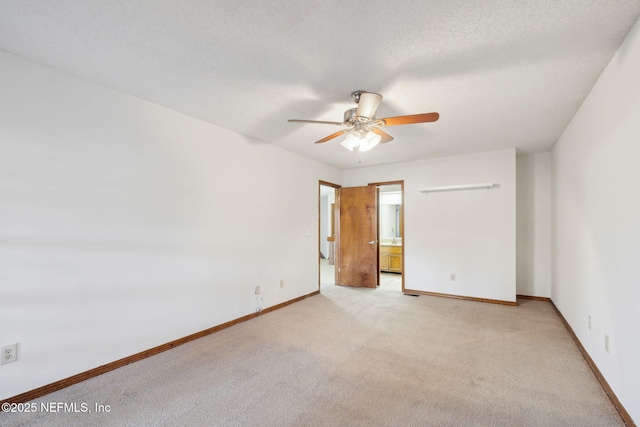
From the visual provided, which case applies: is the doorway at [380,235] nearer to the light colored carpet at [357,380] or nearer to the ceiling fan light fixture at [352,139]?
the light colored carpet at [357,380]

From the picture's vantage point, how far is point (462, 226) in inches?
186

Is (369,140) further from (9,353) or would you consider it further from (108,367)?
(9,353)

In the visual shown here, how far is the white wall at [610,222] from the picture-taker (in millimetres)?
1705

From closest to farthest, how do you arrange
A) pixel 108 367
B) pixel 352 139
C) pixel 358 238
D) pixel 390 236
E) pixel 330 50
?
pixel 330 50 < pixel 108 367 < pixel 352 139 < pixel 358 238 < pixel 390 236

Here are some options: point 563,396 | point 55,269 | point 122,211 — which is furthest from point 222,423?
point 563,396

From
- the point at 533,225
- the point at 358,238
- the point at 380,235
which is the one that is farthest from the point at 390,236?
the point at 533,225

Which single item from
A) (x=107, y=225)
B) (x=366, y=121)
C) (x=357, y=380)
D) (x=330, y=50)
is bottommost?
(x=357, y=380)

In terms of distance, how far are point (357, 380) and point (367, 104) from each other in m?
2.19

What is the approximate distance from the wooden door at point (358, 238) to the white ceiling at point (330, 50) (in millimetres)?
2792

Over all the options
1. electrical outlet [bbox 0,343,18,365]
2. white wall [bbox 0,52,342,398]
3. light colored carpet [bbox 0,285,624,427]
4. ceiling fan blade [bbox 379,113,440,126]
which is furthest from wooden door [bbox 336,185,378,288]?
electrical outlet [bbox 0,343,18,365]

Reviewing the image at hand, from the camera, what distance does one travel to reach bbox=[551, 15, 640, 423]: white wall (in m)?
1.71

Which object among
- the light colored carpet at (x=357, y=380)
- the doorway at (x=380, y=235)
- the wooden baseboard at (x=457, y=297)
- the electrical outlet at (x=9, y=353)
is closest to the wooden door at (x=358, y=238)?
the doorway at (x=380, y=235)

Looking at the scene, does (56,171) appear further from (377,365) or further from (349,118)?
(377,365)

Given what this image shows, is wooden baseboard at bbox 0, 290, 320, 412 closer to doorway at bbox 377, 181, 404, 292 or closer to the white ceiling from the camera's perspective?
the white ceiling
